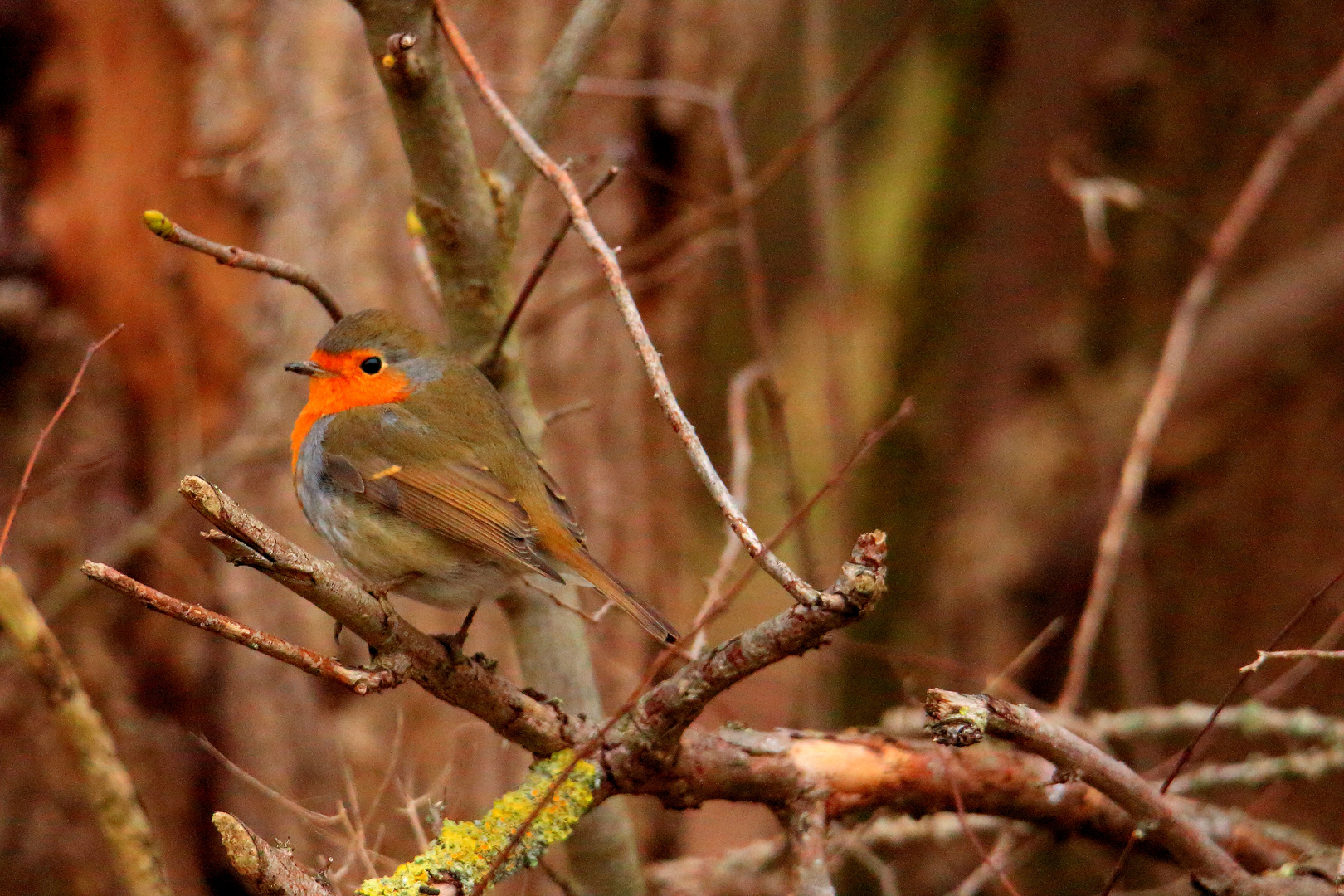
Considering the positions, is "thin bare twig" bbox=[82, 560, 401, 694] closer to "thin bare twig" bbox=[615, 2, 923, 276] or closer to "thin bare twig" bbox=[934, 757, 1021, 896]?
"thin bare twig" bbox=[934, 757, 1021, 896]

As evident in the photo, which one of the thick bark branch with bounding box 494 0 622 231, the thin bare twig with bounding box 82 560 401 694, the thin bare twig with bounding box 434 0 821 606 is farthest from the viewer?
the thick bark branch with bounding box 494 0 622 231

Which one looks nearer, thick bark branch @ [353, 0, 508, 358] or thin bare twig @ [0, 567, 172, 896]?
thin bare twig @ [0, 567, 172, 896]

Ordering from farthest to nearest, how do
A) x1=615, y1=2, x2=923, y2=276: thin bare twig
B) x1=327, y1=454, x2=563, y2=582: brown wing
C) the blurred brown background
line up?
the blurred brown background
x1=615, y1=2, x2=923, y2=276: thin bare twig
x1=327, y1=454, x2=563, y2=582: brown wing

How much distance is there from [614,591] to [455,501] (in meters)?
0.49

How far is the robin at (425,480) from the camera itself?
2789 millimetres

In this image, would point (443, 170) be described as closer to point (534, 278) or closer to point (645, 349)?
point (534, 278)

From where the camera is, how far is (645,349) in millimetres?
1883

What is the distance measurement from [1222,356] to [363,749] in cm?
324

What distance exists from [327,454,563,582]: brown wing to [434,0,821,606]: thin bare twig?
0.87 metres

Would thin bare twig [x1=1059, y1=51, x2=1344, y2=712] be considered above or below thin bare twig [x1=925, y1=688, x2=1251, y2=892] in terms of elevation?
above

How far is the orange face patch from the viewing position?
127 inches

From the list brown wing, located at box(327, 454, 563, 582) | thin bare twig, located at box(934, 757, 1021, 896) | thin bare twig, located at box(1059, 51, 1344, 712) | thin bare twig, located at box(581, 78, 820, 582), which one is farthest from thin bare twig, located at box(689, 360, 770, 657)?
thin bare twig, located at box(1059, 51, 1344, 712)

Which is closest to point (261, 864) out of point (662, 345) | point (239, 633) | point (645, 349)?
point (239, 633)

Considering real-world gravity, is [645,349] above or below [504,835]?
above
